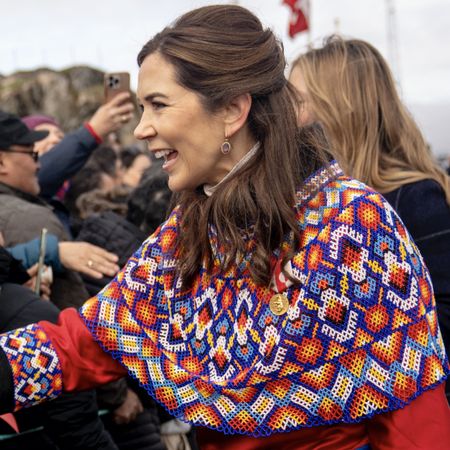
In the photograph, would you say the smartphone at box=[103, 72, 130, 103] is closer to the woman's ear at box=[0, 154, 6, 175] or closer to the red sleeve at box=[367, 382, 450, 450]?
the woman's ear at box=[0, 154, 6, 175]

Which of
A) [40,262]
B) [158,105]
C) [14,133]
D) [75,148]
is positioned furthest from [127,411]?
[158,105]

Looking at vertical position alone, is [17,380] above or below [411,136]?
below

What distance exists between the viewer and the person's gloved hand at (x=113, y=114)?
4.17 metres

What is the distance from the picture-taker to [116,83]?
13.4 ft

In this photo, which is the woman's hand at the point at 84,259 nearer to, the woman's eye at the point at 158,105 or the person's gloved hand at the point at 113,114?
the person's gloved hand at the point at 113,114

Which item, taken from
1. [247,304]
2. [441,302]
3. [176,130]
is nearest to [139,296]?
[247,304]

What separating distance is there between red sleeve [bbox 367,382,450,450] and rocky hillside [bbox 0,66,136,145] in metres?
18.5

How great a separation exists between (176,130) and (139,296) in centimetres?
50

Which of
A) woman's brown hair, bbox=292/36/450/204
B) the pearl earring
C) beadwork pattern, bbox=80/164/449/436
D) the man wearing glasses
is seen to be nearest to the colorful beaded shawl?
beadwork pattern, bbox=80/164/449/436

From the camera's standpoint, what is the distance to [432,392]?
6.41 ft

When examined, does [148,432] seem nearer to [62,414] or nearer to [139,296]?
[62,414]

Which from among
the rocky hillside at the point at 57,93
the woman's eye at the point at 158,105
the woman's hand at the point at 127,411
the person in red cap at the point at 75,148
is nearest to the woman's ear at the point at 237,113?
the woman's eye at the point at 158,105

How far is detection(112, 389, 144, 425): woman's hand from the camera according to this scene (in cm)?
341

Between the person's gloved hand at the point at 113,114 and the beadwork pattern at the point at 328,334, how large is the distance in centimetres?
230
